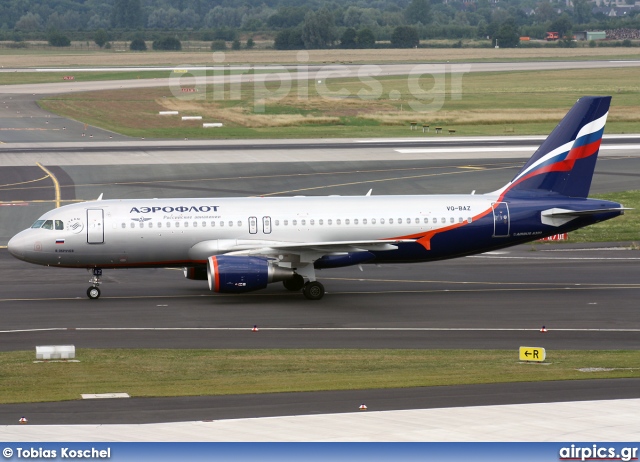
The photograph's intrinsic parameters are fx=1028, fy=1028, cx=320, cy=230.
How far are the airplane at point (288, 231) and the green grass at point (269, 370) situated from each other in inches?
341

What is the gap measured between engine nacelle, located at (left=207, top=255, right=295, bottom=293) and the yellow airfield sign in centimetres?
1320

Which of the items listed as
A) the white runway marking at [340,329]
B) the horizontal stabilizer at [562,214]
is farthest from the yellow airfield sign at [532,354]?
the horizontal stabilizer at [562,214]

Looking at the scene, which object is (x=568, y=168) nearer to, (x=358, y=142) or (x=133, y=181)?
(x=133, y=181)

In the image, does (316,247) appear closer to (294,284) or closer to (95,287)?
(294,284)

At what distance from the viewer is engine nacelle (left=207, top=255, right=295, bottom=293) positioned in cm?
4222

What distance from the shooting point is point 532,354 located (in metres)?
33.0

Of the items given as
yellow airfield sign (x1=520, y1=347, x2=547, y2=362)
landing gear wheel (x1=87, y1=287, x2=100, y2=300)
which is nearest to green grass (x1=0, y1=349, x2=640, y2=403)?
yellow airfield sign (x1=520, y1=347, x2=547, y2=362)

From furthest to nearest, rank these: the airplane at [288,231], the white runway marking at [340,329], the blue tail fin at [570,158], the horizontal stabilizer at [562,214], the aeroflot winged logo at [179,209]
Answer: the blue tail fin at [570,158] → the horizontal stabilizer at [562,214] → the aeroflot winged logo at [179,209] → the airplane at [288,231] → the white runway marking at [340,329]

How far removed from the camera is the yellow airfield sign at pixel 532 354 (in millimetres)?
32875

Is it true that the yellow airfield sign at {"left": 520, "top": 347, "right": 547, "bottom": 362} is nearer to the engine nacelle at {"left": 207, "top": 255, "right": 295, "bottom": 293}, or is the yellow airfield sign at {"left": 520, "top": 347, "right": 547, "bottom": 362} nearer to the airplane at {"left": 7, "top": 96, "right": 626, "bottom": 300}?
the airplane at {"left": 7, "top": 96, "right": 626, "bottom": 300}

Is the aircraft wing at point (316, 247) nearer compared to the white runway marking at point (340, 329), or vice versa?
the white runway marking at point (340, 329)

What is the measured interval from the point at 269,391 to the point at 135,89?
128 metres

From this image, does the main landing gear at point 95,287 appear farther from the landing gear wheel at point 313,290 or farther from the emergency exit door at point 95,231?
the landing gear wheel at point 313,290

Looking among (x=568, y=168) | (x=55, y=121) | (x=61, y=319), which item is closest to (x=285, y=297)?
(x=61, y=319)
